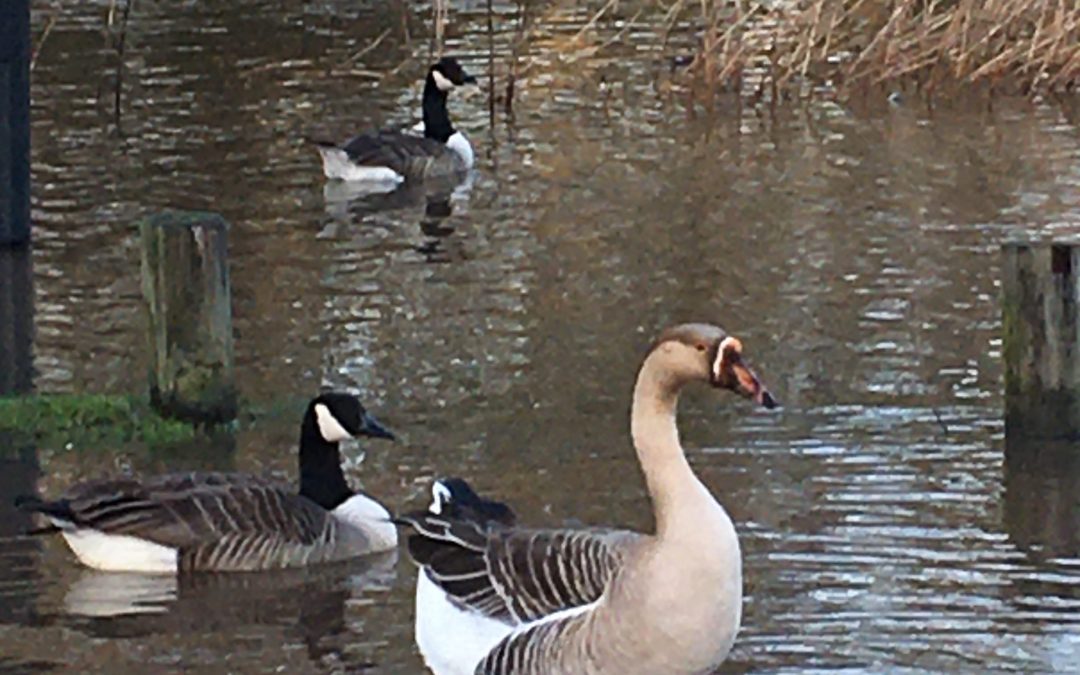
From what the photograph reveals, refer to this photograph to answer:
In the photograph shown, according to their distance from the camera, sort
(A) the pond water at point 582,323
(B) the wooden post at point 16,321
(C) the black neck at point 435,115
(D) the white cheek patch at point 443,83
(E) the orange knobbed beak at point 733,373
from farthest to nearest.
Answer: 1. (D) the white cheek patch at point 443,83
2. (C) the black neck at point 435,115
3. (B) the wooden post at point 16,321
4. (A) the pond water at point 582,323
5. (E) the orange knobbed beak at point 733,373

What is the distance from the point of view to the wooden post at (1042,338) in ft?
35.3

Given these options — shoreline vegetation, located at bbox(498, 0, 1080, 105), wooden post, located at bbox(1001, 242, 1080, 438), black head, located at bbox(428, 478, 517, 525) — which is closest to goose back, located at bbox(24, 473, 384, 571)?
black head, located at bbox(428, 478, 517, 525)

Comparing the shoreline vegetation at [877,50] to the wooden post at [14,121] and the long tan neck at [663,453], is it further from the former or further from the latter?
the long tan neck at [663,453]

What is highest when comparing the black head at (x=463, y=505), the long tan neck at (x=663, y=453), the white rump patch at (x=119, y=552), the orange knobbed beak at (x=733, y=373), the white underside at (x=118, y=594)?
the orange knobbed beak at (x=733, y=373)

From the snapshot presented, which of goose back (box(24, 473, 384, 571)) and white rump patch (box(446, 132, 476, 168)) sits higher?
white rump patch (box(446, 132, 476, 168))

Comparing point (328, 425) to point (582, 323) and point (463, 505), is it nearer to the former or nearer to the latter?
point (463, 505)

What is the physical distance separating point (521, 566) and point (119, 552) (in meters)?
2.77

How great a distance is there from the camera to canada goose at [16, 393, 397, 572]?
31.2 feet

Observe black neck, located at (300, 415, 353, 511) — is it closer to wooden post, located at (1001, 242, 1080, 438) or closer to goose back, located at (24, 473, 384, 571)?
goose back, located at (24, 473, 384, 571)

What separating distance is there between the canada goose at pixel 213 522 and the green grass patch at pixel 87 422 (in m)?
1.29

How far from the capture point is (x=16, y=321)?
46.9ft

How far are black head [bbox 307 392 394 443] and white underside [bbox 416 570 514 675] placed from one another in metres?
2.32

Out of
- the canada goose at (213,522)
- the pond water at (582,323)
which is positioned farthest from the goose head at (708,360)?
the canada goose at (213,522)

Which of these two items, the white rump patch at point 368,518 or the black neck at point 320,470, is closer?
the white rump patch at point 368,518
